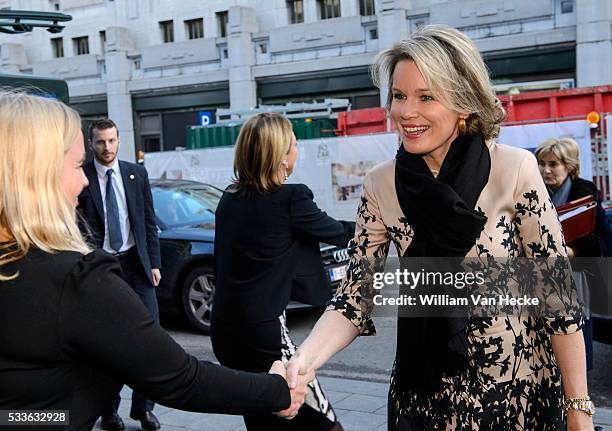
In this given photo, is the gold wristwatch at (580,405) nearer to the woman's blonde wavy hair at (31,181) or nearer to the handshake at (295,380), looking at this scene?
the handshake at (295,380)

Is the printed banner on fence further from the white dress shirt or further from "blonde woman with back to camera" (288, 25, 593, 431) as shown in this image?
"blonde woman with back to camera" (288, 25, 593, 431)

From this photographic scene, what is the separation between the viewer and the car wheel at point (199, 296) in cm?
796

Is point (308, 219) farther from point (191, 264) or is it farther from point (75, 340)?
point (191, 264)

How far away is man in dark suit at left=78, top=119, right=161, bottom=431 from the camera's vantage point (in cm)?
507

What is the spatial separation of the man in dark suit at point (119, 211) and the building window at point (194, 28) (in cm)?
2401

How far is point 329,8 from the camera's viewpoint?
83.0 ft

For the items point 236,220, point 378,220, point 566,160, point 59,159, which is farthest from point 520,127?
point 59,159

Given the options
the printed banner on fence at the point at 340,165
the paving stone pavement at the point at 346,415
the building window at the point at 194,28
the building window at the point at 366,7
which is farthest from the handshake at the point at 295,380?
the building window at the point at 194,28

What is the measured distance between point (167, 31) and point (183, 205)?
21.9 metres

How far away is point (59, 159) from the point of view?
5.86 feet

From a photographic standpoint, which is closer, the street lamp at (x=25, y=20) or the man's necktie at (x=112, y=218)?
the man's necktie at (x=112, y=218)

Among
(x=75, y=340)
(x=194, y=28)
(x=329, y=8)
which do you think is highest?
(x=194, y=28)

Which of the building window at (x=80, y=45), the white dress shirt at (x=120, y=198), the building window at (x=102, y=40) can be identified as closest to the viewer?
the white dress shirt at (x=120, y=198)

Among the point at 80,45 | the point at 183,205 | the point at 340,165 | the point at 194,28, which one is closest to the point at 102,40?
the point at 80,45
